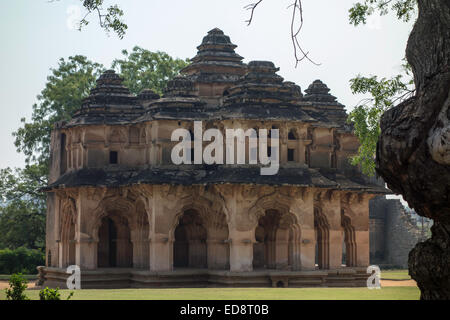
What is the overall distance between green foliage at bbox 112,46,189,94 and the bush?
11.7 meters

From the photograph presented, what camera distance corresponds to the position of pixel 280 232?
2934 cm

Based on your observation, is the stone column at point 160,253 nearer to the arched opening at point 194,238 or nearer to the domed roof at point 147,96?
the arched opening at point 194,238

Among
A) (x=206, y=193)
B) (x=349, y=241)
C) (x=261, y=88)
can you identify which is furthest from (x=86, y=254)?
(x=349, y=241)

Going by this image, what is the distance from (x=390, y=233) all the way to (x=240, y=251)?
19411 mm

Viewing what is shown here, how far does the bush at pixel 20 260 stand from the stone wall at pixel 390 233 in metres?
17.6

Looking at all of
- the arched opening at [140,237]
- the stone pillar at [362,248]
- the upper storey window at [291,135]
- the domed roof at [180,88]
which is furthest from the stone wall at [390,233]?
the arched opening at [140,237]

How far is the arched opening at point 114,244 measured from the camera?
30750 millimetres

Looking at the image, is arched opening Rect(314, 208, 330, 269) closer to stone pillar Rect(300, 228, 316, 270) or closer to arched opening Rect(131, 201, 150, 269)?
stone pillar Rect(300, 228, 316, 270)

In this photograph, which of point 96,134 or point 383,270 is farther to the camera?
point 383,270
